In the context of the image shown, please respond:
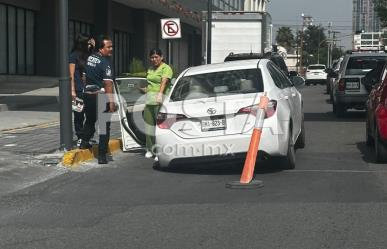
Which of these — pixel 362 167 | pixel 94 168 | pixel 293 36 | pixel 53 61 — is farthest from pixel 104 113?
pixel 293 36

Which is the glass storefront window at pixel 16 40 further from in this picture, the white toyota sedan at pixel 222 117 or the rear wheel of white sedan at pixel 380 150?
the rear wheel of white sedan at pixel 380 150

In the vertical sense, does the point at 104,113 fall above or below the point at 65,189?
above

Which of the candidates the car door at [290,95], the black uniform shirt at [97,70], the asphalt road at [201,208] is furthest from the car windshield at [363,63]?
the black uniform shirt at [97,70]

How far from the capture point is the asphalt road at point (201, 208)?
18.5 ft

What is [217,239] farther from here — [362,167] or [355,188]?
[362,167]

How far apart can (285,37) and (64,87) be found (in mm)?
129297

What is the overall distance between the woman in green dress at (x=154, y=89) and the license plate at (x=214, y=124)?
5.94 ft

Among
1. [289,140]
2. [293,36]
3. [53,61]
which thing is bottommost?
[289,140]

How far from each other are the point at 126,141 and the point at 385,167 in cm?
427

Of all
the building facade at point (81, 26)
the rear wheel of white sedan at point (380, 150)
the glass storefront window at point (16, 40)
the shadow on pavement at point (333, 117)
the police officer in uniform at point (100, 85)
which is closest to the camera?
the rear wheel of white sedan at point (380, 150)

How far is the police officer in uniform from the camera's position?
31.8 feet

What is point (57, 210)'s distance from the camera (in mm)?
6883

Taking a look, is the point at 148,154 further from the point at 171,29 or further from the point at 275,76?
the point at 171,29

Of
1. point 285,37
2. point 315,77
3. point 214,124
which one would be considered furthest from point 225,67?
point 285,37
